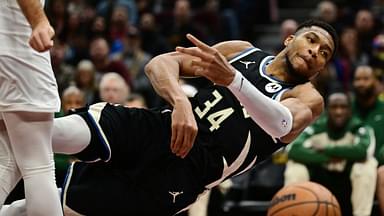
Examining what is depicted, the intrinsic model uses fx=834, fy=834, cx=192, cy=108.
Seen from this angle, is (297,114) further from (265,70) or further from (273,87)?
(265,70)

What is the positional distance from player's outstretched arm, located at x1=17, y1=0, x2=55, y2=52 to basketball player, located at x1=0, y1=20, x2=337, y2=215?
0.78 meters

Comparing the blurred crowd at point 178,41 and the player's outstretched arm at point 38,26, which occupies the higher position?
the player's outstretched arm at point 38,26

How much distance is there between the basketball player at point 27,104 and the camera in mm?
4043

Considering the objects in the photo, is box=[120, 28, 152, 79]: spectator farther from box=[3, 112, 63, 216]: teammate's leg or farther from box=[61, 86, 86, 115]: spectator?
box=[3, 112, 63, 216]: teammate's leg

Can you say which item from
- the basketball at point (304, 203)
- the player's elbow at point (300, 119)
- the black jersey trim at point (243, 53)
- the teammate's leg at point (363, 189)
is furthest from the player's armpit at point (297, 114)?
the teammate's leg at point (363, 189)

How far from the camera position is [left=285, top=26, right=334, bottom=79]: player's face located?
5016 millimetres

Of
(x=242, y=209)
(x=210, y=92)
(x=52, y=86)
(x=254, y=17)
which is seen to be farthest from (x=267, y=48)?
(x=52, y=86)

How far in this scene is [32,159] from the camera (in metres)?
4.08

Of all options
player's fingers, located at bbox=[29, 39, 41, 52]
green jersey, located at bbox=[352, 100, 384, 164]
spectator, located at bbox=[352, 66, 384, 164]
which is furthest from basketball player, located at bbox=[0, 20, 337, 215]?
spectator, located at bbox=[352, 66, 384, 164]

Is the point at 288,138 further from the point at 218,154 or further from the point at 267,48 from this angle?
the point at 267,48

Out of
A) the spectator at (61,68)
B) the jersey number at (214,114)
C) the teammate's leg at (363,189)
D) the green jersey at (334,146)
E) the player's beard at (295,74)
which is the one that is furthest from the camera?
the spectator at (61,68)

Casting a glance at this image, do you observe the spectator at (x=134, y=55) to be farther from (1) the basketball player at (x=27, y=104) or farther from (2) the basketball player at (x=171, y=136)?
(1) the basketball player at (x=27, y=104)

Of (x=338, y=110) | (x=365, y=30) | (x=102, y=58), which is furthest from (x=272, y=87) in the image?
(x=365, y=30)

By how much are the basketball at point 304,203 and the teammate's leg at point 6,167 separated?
101 inches
